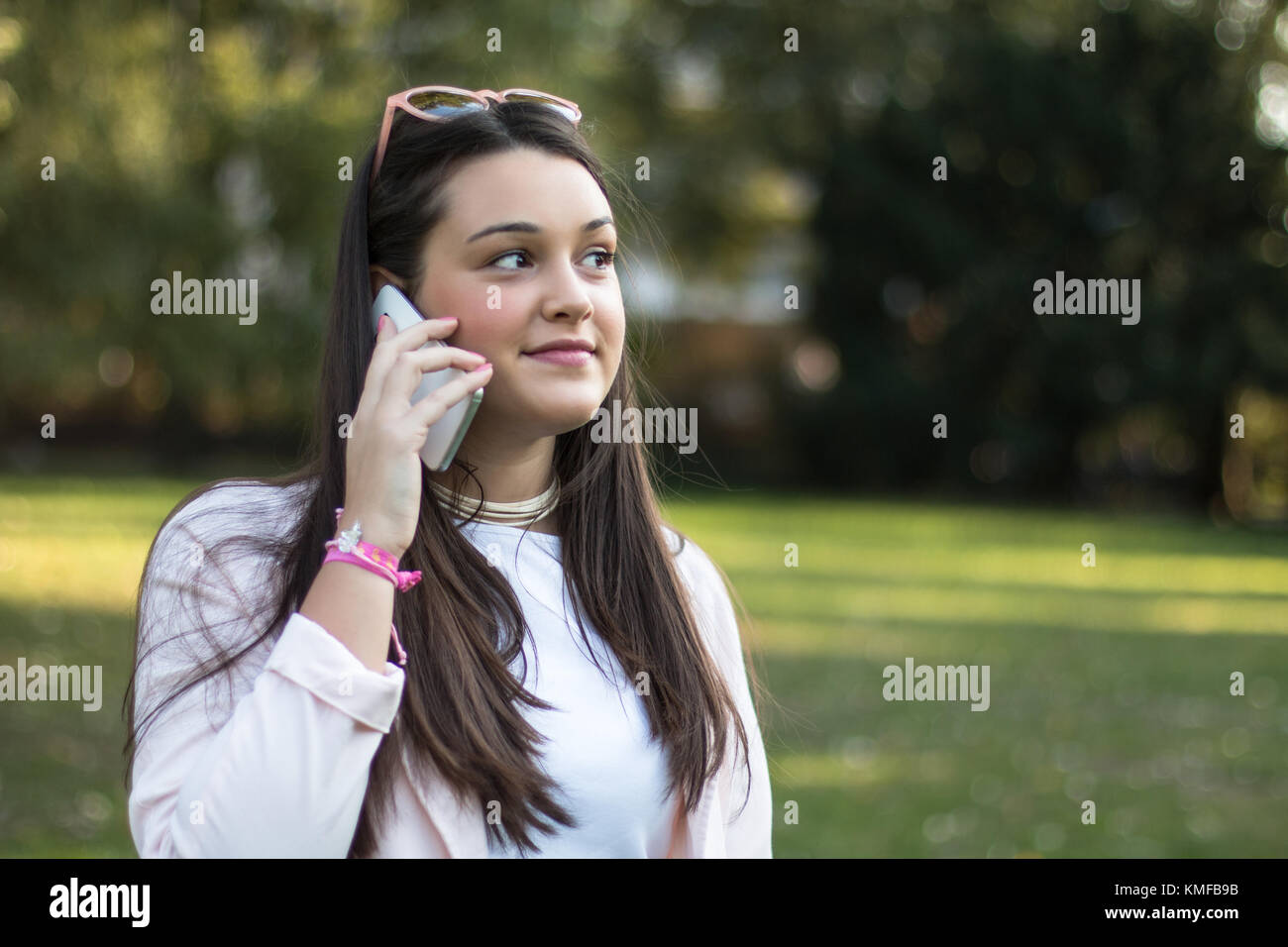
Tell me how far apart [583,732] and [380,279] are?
3.16 feet

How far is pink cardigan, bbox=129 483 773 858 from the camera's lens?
1952 mm

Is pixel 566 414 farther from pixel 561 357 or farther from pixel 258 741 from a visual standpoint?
pixel 258 741

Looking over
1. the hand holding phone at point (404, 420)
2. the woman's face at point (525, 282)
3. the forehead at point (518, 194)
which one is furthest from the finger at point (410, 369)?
the forehead at point (518, 194)

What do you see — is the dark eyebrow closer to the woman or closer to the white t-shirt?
the woman

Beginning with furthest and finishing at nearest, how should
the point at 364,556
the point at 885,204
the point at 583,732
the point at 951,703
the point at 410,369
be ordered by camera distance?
the point at 885,204 < the point at 951,703 < the point at 583,732 < the point at 410,369 < the point at 364,556

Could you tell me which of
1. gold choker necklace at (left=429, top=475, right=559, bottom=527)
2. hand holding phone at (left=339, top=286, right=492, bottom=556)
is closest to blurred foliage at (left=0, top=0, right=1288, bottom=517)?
gold choker necklace at (left=429, top=475, right=559, bottom=527)

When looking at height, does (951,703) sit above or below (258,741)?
below

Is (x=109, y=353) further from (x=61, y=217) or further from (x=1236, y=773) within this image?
(x=1236, y=773)

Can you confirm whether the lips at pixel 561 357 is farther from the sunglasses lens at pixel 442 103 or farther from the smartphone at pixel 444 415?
the sunglasses lens at pixel 442 103

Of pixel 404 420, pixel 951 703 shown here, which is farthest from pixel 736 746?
pixel 951 703

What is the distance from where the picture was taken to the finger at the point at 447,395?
2.18m

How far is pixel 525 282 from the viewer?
7.83 feet

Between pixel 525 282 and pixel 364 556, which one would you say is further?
pixel 525 282

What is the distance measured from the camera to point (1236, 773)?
838 cm
